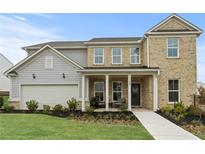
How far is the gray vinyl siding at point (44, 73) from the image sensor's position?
2297 centimetres

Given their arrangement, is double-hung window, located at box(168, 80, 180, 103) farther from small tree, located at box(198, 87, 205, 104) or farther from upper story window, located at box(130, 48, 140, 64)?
upper story window, located at box(130, 48, 140, 64)

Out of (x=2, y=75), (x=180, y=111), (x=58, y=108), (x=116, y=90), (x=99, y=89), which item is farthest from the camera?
(x=2, y=75)

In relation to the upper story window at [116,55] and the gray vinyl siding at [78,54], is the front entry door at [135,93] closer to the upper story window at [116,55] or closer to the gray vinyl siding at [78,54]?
the upper story window at [116,55]

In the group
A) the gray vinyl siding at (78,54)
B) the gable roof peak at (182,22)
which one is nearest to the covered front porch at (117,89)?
the gray vinyl siding at (78,54)

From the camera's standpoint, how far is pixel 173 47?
21859mm

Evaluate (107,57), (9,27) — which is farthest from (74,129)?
(9,27)

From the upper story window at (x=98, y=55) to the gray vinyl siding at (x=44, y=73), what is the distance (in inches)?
128

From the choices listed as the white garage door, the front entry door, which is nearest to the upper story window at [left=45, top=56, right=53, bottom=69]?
the white garage door

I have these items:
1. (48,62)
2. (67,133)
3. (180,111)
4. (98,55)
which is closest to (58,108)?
(48,62)

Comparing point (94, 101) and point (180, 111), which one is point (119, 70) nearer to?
point (94, 101)

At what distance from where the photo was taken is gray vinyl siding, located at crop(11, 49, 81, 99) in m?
23.0

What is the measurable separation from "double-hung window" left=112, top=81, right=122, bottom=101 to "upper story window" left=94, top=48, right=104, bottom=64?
2138mm

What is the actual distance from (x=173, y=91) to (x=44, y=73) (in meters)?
9.52
